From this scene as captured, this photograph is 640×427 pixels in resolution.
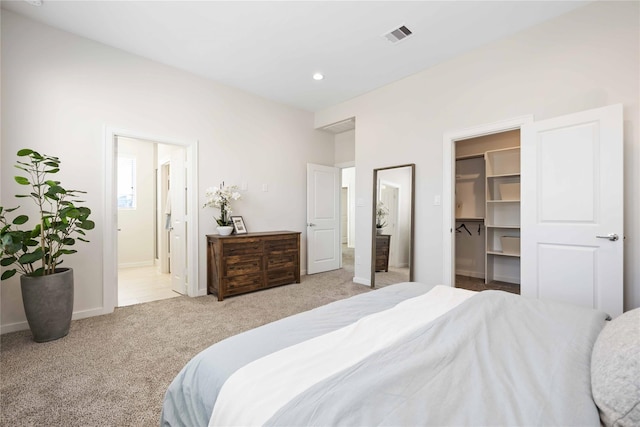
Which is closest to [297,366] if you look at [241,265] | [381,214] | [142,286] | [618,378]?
[618,378]

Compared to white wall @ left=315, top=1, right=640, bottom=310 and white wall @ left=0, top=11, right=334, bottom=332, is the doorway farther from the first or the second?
white wall @ left=315, top=1, right=640, bottom=310

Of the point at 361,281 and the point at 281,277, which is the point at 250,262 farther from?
the point at 361,281

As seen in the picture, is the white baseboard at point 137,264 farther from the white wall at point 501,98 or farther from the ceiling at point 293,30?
the white wall at point 501,98

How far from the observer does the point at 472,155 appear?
15.1ft

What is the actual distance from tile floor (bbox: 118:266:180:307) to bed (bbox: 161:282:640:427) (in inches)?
123

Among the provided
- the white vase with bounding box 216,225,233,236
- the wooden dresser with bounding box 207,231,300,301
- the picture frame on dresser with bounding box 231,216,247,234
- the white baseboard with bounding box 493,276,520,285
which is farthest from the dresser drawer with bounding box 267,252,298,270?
the white baseboard with bounding box 493,276,520,285

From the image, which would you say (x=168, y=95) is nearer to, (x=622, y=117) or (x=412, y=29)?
(x=412, y=29)

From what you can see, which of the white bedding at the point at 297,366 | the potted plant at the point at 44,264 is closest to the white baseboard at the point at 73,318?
the potted plant at the point at 44,264

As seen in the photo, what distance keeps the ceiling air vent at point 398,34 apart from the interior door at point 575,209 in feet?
5.00

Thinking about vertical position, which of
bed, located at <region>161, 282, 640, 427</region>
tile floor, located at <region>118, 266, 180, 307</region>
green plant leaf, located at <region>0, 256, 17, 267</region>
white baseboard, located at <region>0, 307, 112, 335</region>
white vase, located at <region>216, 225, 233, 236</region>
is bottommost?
tile floor, located at <region>118, 266, 180, 307</region>

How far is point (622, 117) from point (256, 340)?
126 inches

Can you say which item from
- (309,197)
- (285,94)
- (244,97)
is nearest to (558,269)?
(309,197)

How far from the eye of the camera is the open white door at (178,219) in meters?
3.93

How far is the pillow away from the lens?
67 centimetres
